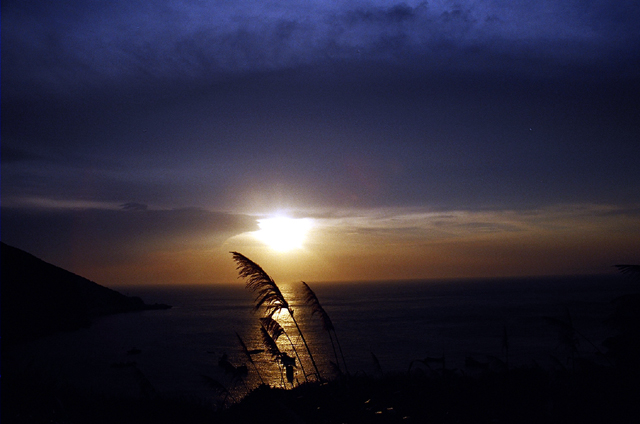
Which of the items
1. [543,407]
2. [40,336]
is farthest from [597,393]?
[40,336]

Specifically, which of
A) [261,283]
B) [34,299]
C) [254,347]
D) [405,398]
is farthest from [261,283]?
[34,299]

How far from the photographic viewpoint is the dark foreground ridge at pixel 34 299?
6738cm

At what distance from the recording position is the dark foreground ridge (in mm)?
67375

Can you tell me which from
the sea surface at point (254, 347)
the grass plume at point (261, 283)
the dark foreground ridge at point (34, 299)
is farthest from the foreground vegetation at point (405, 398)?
the dark foreground ridge at point (34, 299)

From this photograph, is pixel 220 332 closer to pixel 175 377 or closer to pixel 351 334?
pixel 351 334

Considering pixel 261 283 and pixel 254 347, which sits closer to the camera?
pixel 261 283

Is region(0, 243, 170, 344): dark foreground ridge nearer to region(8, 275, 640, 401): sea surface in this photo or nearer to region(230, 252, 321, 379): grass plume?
region(8, 275, 640, 401): sea surface

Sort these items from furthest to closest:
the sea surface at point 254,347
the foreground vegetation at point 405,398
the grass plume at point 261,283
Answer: the sea surface at point 254,347 < the grass plume at point 261,283 < the foreground vegetation at point 405,398

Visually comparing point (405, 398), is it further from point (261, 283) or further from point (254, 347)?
point (254, 347)

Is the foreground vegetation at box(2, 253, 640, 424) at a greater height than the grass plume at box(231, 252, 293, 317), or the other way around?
the grass plume at box(231, 252, 293, 317)

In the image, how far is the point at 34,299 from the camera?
7531 cm

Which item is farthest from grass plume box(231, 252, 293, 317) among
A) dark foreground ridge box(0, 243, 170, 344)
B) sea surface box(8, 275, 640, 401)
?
dark foreground ridge box(0, 243, 170, 344)

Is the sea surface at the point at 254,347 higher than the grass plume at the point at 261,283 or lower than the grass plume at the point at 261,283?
lower

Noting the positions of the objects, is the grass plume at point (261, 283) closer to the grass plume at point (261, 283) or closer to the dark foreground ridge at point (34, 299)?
the grass plume at point (261, 283)
